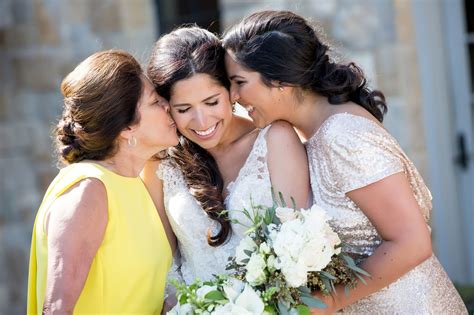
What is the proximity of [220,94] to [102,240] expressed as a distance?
774 millimetres

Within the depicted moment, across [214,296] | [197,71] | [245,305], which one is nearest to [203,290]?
[214,296]

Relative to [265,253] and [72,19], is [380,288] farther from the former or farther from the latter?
[72,19]


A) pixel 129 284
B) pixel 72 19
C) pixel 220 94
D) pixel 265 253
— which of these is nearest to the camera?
pixel 265 253

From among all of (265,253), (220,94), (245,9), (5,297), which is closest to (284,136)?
(220,94)

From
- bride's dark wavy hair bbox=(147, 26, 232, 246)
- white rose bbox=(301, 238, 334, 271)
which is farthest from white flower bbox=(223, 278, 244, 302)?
bride's dark wavy hair bbox=(147, 26, 232, 246)

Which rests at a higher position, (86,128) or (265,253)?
(86,128)

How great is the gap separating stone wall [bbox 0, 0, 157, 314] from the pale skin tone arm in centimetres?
375

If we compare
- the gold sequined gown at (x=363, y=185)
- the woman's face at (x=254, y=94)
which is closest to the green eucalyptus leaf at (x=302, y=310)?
the gold sequined gown at (x=363, y=185)

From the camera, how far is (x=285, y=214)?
3.27 metres

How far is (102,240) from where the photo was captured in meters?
3.30

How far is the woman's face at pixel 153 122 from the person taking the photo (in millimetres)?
3541

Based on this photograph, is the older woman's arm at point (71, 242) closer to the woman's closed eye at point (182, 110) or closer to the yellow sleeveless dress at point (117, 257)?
the yellow sleeveless dress at point (117, 257)

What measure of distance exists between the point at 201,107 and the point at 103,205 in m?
0.61

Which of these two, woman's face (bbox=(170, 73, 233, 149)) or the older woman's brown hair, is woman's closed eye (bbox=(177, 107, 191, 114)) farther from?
the older woman's brown hair
